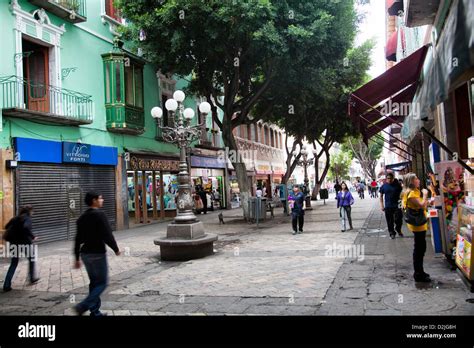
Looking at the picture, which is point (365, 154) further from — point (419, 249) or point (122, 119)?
point (419, 249)

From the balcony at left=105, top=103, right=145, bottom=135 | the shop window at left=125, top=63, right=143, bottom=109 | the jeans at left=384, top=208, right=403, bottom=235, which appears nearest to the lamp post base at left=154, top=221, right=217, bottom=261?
the jeans at left=384, top=208, right=403, bottom=235

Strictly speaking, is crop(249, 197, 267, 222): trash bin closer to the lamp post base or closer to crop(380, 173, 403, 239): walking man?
crop(380, 173, 403, 239): walking man

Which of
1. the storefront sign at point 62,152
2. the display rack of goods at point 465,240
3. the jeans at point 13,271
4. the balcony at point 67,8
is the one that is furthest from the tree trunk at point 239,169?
the display rack of goods at point 465,240

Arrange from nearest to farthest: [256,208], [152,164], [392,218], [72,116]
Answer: [392,218] < [72,116] < [256,208] < [152,164]

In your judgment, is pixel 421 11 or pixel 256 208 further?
pixel 256 208

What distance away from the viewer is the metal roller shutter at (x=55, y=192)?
13445 millimetres

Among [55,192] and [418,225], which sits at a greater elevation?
[55,192]

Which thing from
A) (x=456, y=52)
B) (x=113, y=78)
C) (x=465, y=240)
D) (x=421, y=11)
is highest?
(x=113, y=78)

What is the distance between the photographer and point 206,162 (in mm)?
25750

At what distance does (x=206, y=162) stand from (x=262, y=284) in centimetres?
1913

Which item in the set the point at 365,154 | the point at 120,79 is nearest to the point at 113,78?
the point at 120,79

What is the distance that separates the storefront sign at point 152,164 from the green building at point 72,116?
48mm

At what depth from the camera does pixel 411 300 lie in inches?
219

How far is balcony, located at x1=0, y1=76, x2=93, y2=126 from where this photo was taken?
41.2 feet
